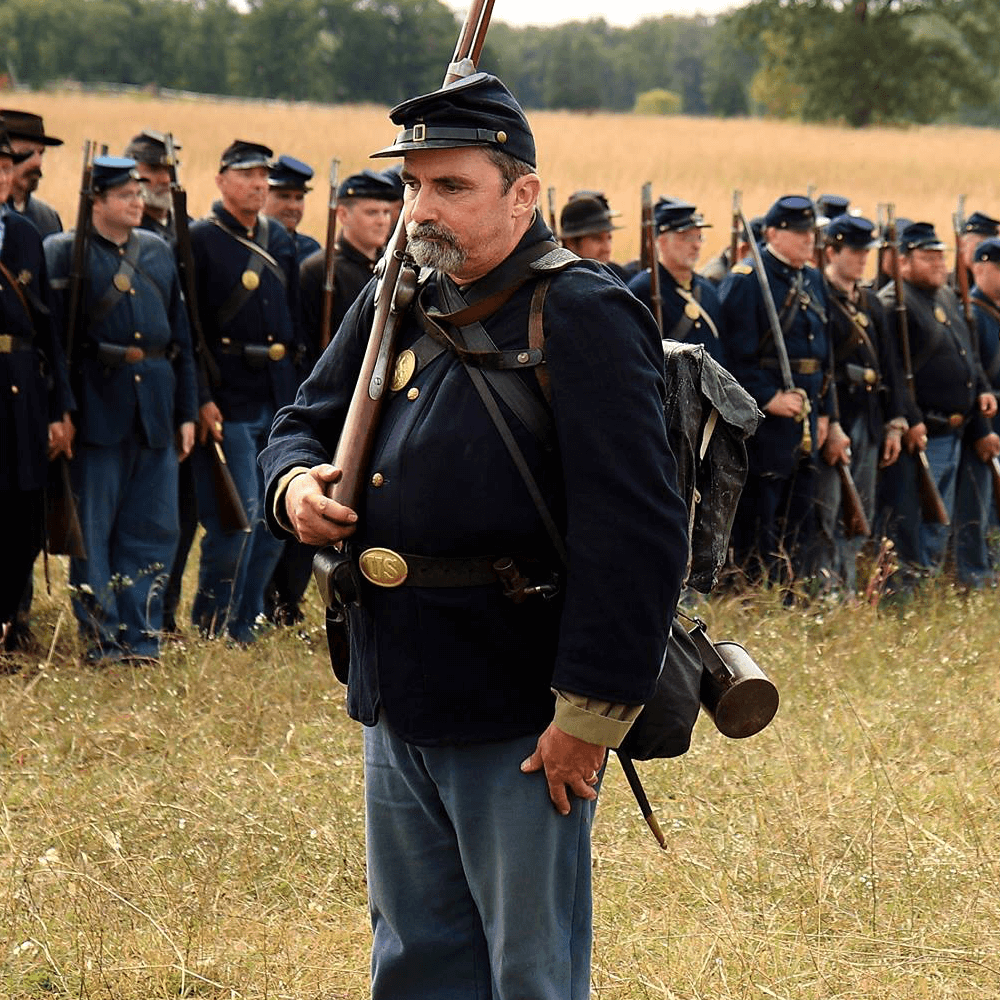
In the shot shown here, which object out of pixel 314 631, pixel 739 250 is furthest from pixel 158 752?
pixel 739 250

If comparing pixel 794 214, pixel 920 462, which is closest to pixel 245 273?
pixel 794 214

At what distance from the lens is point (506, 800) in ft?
8.91

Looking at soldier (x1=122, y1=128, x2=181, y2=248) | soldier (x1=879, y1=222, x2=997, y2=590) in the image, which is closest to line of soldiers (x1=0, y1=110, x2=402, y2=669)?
soldier (x1=122, y1=128, x2=181, y2=248)

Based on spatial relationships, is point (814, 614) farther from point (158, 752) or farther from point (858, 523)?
point (158, 752)

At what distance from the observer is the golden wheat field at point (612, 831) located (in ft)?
12.2

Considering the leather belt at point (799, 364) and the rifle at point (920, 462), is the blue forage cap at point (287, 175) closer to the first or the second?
the leather belt at point (799, 364)

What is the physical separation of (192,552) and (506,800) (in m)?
6.06

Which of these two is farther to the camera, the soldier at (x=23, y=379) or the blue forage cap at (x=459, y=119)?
the soldier at (x=23, y=379)

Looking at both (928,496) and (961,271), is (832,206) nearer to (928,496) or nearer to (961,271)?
(961,271)

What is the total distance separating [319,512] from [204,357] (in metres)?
4.29

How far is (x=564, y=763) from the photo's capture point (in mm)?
2645

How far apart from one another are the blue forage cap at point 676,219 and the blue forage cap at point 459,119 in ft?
16.9

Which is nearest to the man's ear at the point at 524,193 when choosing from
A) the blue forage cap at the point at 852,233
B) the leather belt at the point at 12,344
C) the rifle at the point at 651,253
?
the leather belt at the point at 12,344

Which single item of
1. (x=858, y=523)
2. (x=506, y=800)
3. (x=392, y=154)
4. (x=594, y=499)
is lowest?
(x=858, y=523)
